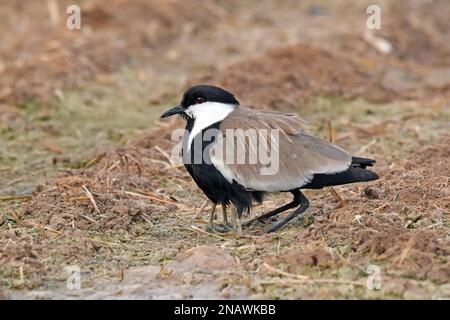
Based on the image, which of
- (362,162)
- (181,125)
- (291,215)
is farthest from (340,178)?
(181,125)

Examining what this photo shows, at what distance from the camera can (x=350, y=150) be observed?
9078 mm

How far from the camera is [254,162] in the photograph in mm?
6520

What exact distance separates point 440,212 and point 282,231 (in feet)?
3.72

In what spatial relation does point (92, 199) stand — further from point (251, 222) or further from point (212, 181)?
point (251, 222)

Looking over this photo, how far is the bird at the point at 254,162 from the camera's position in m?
6.50

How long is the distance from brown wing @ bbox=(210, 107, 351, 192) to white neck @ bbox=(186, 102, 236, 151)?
11 centimetres

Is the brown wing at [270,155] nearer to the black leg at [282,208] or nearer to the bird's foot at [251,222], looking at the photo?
the black leg at [282,208]

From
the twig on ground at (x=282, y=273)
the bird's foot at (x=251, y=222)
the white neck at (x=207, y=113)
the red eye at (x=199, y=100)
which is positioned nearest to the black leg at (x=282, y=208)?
the bird's foot at (x=251, y=222)

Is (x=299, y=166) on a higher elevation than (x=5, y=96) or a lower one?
lower

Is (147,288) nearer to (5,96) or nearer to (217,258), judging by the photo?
(217,258)

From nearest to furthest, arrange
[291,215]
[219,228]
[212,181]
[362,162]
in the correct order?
1. [212,181]
2. [362,162]
3. [291,215]
4. [219,228]

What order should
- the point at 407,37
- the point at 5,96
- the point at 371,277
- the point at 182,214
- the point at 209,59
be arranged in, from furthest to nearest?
the point at 407,37
the point at 209,59
the point at 5,96
the point at 182,214
the point at 371,277

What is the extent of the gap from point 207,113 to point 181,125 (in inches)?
110

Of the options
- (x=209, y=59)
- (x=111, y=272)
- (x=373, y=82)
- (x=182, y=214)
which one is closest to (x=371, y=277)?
(x=111, y=272)
